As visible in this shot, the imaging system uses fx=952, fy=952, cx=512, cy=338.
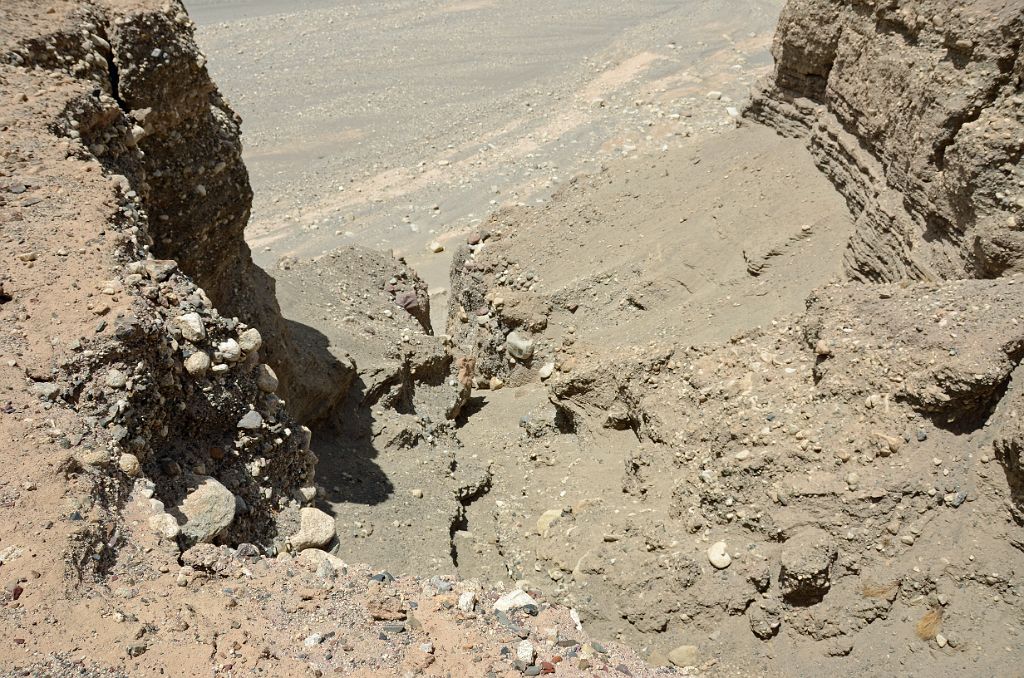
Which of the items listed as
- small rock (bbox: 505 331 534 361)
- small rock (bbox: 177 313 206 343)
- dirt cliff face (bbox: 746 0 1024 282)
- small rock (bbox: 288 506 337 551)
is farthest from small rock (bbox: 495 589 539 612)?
small rock (bbox: 505 331 534 361)

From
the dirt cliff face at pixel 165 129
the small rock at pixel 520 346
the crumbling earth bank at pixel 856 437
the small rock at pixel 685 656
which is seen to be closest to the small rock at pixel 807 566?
the crumbling earth bank at pixel 856 437

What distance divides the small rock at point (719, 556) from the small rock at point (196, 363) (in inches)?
113

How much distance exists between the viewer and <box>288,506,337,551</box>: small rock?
4.49 meters

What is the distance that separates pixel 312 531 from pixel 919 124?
15.2ft

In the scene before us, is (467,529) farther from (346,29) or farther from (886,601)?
(346,29)

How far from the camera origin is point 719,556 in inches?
206

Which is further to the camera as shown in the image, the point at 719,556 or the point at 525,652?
the point at 719,556

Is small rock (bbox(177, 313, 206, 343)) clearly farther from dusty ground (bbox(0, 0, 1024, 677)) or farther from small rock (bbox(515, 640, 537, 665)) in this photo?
small rock (bbox(515, 640, 537, 665))

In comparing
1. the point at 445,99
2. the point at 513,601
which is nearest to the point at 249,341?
the point at 513,601

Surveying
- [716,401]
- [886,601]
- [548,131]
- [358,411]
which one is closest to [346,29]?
[548,131]

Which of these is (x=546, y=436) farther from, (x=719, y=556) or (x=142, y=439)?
(x=142, y=439)

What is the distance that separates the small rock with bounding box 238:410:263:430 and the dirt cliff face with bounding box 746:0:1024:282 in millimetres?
4149

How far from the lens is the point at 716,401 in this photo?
19.6 ft

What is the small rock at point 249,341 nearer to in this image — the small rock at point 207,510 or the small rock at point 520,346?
the small rock at point 207,510
